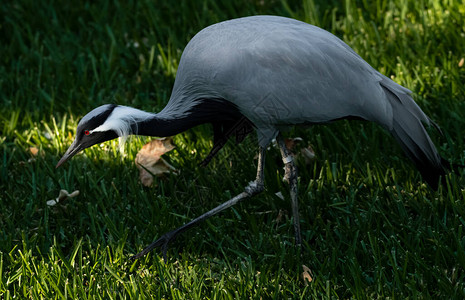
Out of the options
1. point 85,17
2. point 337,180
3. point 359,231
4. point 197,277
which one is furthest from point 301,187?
point 85,17

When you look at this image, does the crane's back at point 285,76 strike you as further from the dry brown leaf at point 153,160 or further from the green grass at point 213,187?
the dry brown leaf at point 153,160

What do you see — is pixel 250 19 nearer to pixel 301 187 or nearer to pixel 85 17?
pixel 301 187

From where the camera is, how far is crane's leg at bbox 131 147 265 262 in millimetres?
3510

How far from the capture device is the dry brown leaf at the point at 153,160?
13.6 ft

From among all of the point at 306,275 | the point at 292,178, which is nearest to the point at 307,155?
the point at 292,178

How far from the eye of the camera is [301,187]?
3.99m

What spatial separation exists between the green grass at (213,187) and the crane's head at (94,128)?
1.37 ft

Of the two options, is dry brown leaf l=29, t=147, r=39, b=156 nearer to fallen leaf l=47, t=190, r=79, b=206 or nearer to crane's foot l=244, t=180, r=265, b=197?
fallen leaf l=47, t=190, r=79, b=206

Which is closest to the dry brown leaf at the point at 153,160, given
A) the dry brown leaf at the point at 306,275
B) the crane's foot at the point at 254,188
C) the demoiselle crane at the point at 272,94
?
the demoiselle crane at the point at 272,94

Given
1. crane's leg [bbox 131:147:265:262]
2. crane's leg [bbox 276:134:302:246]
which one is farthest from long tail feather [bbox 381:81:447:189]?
crane's leg [bbox 131:147:265:262]

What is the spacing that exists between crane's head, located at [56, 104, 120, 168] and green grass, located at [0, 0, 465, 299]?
42cm

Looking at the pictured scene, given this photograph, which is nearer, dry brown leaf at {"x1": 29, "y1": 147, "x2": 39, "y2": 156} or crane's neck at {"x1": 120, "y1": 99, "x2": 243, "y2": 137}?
crane's neck at {"x1": 120, "y1": 99, "x2": 243, "y2": 137}

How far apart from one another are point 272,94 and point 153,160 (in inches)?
43.8

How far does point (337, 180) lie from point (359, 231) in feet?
1.62
